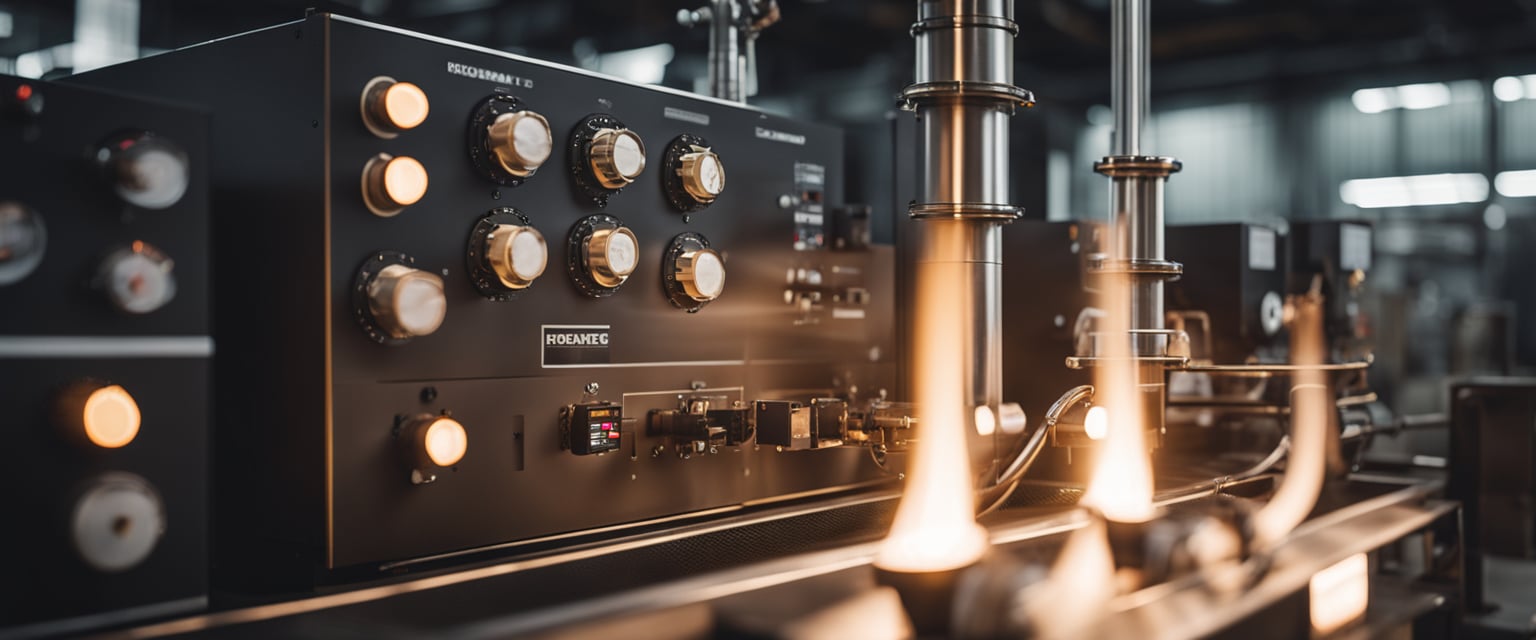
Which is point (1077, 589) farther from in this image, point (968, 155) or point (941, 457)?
point (968, 155)

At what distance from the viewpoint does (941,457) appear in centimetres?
113

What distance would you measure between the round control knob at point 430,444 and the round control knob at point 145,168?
1.10 ft

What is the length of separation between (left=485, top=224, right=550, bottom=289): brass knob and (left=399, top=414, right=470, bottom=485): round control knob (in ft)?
0.53

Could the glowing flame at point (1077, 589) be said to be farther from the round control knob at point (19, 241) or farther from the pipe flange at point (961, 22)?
the round control knob at point (19, 241)

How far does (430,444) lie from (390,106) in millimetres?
330

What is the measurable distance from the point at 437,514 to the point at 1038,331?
1039mm

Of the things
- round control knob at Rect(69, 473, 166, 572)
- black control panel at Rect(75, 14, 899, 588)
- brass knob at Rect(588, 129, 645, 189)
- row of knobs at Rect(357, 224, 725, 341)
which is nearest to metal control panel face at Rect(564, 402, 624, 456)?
black control panel at Rect(75, 14, 899, 588)

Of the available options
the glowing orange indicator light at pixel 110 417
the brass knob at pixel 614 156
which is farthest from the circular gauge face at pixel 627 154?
the glowing orange indicator light at pixel 110 417

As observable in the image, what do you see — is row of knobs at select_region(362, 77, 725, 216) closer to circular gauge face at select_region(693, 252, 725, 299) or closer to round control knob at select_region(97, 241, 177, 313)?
circular gauge face at select_region(693, 252, 725, 299)

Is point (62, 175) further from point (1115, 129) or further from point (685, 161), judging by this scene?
point (1115, 129)

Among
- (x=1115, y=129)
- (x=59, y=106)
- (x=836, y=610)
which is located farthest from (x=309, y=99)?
(x=1115, y=129)

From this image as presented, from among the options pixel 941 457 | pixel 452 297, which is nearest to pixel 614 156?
pixel 452 297

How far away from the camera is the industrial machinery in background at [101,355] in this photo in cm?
86

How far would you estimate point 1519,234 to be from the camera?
653 cm
